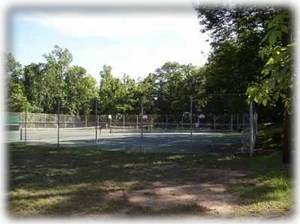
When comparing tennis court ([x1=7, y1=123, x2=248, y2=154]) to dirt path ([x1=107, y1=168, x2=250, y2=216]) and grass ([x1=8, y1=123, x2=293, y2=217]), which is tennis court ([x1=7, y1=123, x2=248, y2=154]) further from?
dirt path ([x1=107, y1=168, x2=250, y2=216])

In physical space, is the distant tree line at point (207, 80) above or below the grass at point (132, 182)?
above

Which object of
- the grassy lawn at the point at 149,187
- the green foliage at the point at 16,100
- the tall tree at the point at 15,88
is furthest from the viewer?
the green foliage at the point at 16,100

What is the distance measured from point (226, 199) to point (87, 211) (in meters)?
2.91

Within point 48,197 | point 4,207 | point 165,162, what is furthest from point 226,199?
point 165,162

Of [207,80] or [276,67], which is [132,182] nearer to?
[276,67]

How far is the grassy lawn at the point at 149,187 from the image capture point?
780 cm

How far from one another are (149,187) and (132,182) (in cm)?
74

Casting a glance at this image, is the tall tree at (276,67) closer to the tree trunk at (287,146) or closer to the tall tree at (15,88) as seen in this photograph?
the tree trunk at (287,146)

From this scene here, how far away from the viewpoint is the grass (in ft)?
25.6

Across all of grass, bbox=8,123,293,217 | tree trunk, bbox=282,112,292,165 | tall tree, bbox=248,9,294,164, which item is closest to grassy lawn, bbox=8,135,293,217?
grass, bbox=8,123,293,217

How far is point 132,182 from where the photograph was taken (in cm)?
1070

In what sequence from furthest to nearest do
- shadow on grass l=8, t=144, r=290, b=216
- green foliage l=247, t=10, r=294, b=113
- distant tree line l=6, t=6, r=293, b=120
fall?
distant tree line l=6, t=6, r=293, b=120
shadow on grass l=8, t=144, r=290, b=216
green foliage l=247, t=10, r=294, b=113

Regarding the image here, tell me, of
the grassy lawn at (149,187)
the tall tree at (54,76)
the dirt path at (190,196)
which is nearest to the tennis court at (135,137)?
the grassy lawn at (149,187)

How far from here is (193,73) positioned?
253 ft
